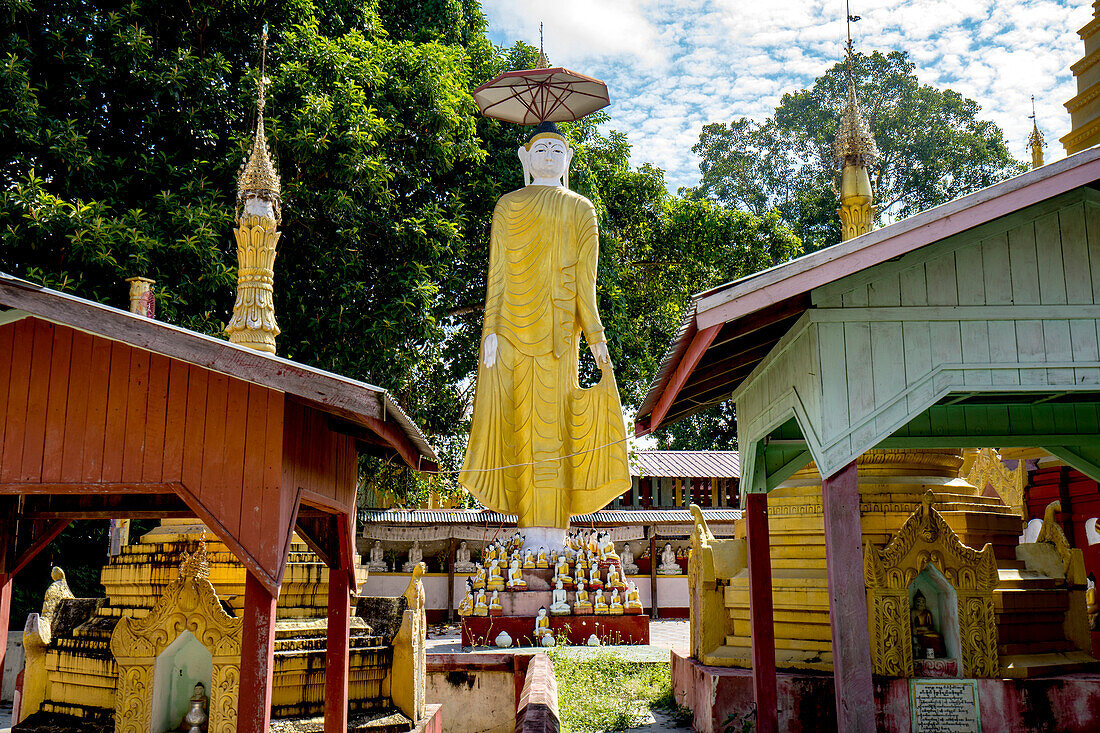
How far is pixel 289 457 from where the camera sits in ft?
19.6

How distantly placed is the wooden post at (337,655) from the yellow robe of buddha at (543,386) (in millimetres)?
1550

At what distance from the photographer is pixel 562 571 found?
650 inches

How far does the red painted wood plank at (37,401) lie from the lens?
570 cm

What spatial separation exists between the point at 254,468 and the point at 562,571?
1140 centimetres

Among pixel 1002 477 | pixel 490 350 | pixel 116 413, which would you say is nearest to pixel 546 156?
pixel 490 350

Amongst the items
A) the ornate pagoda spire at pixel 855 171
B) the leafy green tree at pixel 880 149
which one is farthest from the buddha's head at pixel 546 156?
the leafy green tree at pixel 880 149

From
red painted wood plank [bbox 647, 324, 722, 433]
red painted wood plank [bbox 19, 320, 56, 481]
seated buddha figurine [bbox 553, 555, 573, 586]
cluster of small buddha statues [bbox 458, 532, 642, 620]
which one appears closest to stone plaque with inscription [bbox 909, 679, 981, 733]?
red painted wood plank [bbox 647, 324, 722, 433]

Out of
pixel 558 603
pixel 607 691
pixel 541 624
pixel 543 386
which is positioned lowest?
pixel 607 691

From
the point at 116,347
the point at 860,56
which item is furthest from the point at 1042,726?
the point at 860,56

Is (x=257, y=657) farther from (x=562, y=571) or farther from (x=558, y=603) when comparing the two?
(x=562, y=571)

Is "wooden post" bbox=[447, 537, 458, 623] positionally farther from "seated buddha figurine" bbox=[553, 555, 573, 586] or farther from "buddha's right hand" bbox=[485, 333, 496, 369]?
"buddha's right hand" bbox=[485, 333, 496, 369]

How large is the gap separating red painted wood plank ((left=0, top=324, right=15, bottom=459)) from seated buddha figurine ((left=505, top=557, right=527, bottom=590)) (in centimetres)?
1105

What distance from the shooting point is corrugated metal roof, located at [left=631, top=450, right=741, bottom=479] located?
27248mm

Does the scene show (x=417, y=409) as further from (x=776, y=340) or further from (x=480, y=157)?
(x=776, y=340)
